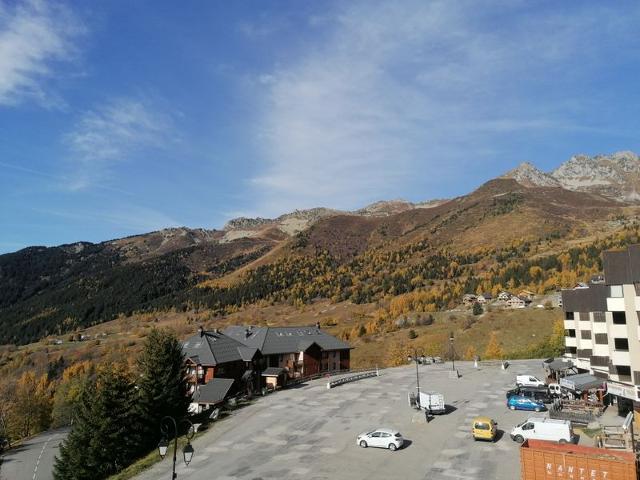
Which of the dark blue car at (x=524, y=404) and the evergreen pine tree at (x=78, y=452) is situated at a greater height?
the dark blue car at (x=524, y=404)

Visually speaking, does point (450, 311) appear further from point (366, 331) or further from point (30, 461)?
point (30, 461)

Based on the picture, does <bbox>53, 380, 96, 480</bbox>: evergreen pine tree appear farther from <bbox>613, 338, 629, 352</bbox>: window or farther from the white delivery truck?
<bbox>613, 338, 629, 352</bbox>: window

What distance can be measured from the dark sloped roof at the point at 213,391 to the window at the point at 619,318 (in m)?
49.7

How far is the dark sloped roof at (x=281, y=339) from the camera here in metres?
92.0

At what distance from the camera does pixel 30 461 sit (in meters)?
81.4

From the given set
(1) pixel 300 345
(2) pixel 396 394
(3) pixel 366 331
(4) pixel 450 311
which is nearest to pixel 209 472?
(2) pixel 396 394

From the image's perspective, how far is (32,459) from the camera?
8269 cm

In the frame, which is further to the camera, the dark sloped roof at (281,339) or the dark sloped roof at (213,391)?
the dark sloped roof at (281,339)

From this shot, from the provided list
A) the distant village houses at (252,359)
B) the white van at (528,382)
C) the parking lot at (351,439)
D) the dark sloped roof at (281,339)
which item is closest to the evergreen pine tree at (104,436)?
the parking lot at (351,439)

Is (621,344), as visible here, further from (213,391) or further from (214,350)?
(214,350)

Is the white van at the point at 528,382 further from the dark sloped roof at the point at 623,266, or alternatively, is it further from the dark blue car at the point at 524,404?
the dark sloped roof at the point at 623,266

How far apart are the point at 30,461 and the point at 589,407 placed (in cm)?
8487

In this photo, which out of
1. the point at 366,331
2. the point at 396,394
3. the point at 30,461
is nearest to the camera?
the point at 396,394

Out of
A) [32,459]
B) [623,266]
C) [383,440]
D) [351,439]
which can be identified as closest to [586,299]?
[623,266]
